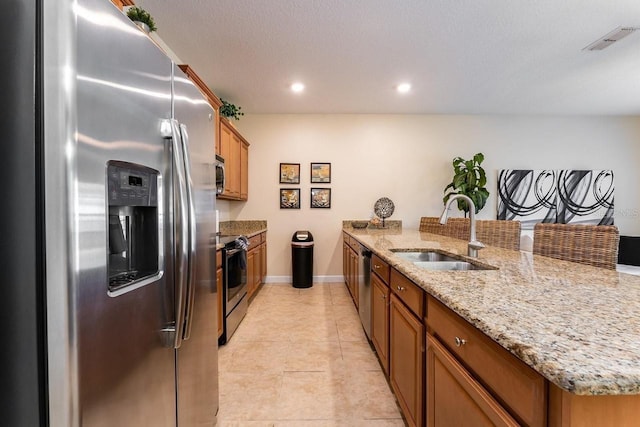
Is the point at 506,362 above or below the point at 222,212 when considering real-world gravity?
below

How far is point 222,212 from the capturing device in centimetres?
411

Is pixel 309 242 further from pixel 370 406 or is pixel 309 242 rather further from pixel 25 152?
pixel 25 152

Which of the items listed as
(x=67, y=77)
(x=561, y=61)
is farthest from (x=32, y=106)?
(x=561, y=61)

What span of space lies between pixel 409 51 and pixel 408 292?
2417 millimetres

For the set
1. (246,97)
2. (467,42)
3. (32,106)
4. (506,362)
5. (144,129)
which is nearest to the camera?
(32,106)

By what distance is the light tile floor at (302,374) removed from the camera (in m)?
1.60

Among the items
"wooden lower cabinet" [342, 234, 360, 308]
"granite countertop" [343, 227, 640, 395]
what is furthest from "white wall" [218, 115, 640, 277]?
"granite countertop" [343, 227, 640, 395]

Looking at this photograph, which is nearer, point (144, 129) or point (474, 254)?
point (144, 129)

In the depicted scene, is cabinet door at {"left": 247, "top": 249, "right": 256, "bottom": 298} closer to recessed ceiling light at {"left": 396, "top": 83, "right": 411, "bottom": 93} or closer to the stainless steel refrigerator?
the stainless steel refrigerator

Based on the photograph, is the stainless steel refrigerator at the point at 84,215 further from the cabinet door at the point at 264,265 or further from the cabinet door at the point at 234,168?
the cabinet door at the point at 264,265

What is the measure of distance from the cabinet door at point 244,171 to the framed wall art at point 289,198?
22.1 inches

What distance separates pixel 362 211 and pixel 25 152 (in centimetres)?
421

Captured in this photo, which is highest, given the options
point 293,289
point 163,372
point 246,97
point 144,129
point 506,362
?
Result: point 246,97

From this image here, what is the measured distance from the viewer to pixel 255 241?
364 cm
